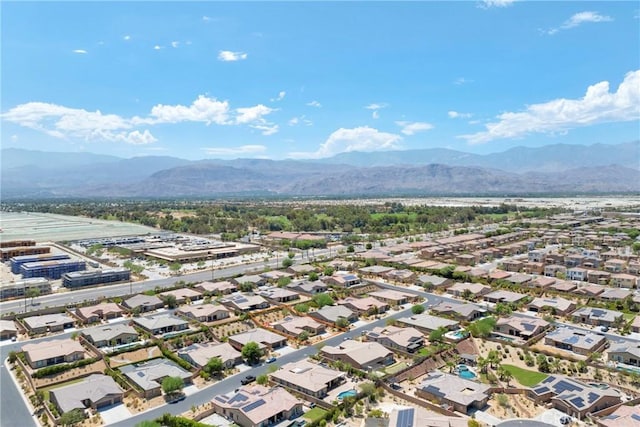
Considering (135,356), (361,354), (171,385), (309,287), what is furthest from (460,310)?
(135,356)

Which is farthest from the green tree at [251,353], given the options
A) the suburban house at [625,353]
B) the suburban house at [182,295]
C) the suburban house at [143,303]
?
the suburban house at [625,353]

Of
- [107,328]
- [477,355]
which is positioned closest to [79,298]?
[107,328]

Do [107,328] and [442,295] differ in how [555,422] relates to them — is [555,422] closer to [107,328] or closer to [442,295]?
[442,295]

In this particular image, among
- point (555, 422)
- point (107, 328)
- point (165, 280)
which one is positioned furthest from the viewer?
point (165, 280)

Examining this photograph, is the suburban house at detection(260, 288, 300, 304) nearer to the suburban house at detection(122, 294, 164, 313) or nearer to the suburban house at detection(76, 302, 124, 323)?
the suburban house at detection(122, 294, 164, 313)

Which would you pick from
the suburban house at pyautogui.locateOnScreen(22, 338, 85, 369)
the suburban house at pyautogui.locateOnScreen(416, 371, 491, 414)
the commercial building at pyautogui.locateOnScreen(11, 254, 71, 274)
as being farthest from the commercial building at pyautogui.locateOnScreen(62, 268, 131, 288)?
the suburban house at pyautogui.locateOnScreen(416, 371, 491, 414)

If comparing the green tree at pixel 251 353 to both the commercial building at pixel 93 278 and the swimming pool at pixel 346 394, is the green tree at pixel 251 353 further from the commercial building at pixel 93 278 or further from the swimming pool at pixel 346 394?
the commercial building at pixel 93 278
